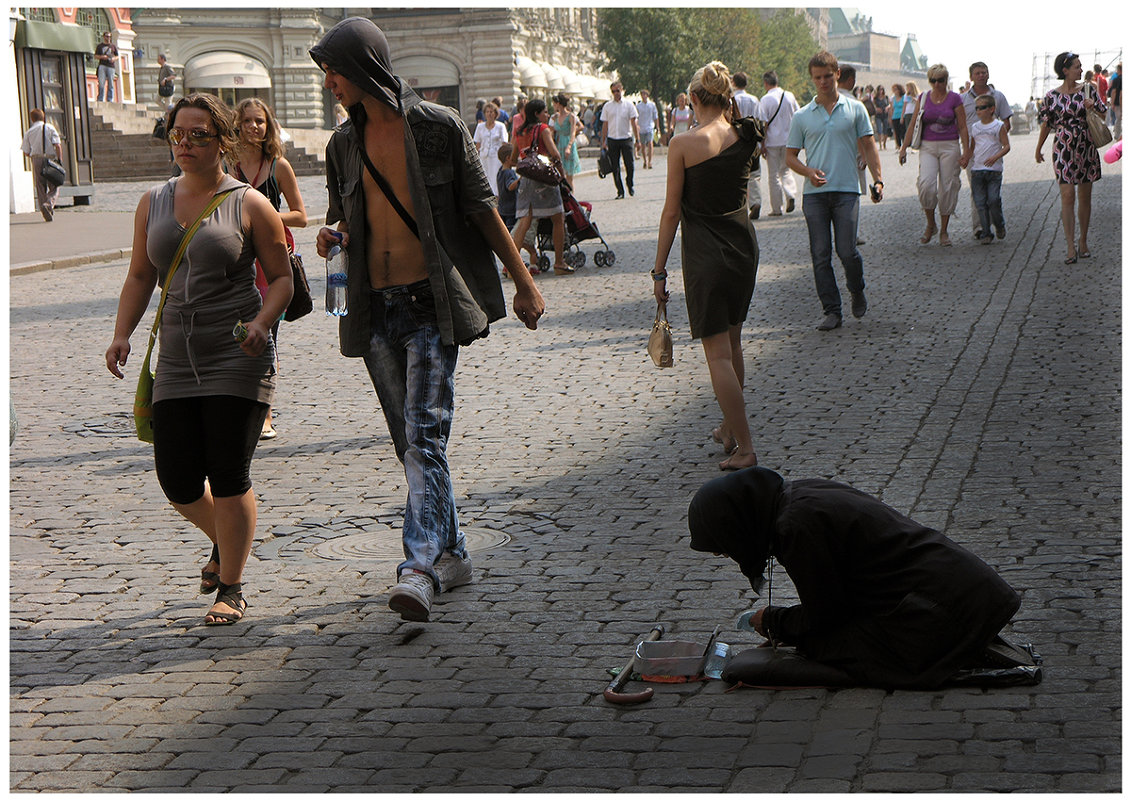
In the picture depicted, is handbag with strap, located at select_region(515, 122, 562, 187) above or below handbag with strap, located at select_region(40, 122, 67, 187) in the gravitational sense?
below

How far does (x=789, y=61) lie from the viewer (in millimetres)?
96000

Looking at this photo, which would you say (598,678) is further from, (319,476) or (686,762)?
(319,476)

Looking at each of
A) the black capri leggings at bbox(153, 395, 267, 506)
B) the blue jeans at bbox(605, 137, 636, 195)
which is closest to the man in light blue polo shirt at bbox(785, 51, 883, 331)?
the black capri leggings at bbox(153, 395, 267, 506)

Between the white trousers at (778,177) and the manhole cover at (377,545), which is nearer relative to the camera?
the manhole cover at (377,545)

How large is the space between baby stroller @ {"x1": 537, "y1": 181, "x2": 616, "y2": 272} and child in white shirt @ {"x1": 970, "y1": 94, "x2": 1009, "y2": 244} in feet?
13.3

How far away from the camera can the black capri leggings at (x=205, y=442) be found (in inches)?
210

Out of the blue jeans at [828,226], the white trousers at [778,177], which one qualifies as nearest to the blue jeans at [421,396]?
the blue jeans at [828,226]

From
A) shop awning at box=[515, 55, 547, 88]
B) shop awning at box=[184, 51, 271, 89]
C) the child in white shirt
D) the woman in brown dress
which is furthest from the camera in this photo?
shop awning at box=[515, 55, 547, 88]

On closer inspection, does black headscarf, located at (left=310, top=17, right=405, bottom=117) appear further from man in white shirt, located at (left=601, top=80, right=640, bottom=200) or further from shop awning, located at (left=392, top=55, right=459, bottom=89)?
shop awning, located at (left=392, top=55, right=459, bottom=89)

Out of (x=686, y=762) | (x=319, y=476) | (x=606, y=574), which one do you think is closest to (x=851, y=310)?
(x=319, y=476)

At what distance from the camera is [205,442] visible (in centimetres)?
541

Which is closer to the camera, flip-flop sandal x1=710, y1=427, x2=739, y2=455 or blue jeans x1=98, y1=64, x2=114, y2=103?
flip-flop sandal x1=710, y1=427, x2=739, y2=455

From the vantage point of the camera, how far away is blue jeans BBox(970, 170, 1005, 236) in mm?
16312

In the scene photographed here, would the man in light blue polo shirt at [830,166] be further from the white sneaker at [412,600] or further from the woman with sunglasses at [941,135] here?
the white sneaker at [412,600]
